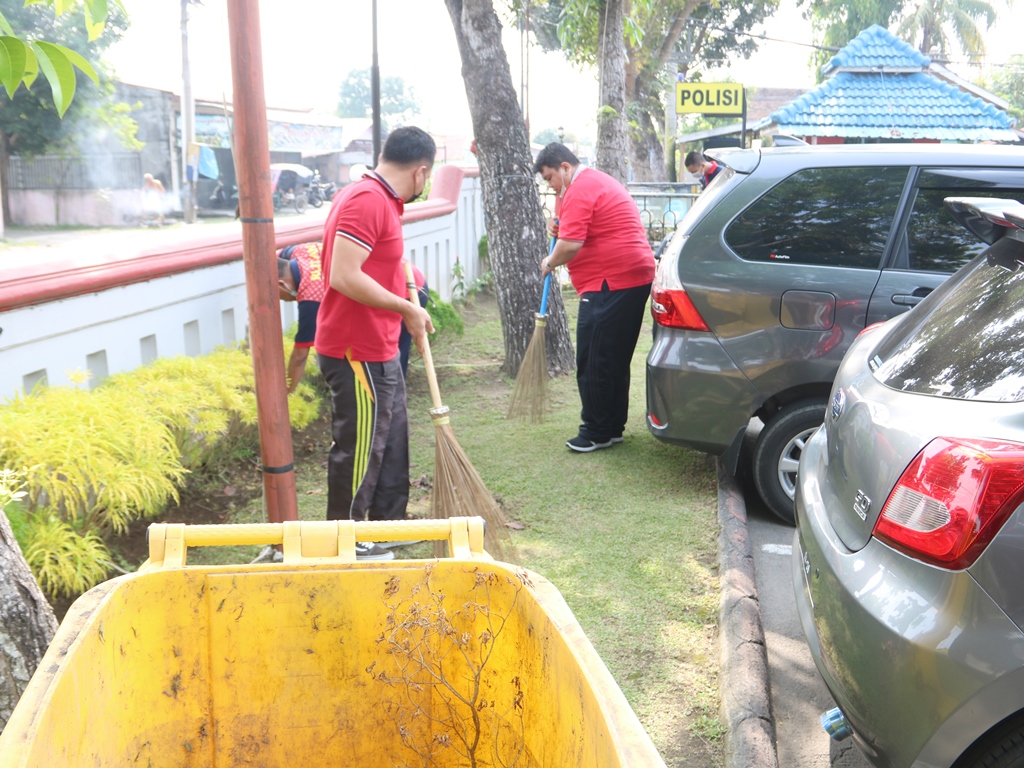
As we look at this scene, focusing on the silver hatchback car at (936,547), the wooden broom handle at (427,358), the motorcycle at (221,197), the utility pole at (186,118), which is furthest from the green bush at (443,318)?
the motorcycle at (221,197)

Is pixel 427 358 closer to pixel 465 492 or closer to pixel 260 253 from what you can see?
pixel 465 492

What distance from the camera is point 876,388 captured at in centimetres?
262

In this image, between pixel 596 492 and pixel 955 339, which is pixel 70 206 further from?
pixel 955 339

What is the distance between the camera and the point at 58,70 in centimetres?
186

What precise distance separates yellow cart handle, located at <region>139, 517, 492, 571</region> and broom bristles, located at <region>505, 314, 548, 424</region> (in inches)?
184

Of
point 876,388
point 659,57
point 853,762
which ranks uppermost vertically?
point 659,57

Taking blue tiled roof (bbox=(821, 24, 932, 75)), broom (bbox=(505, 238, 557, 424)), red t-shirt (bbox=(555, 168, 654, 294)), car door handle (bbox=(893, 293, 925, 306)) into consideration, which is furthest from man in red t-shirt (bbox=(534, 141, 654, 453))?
blue tiled roof (bbox=(821, 24, 932, 75))

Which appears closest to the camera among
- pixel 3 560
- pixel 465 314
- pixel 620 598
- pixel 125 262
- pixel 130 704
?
pixel 130 704

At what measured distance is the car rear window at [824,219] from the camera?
4.45 m

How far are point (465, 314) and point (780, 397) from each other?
6785 millimetres

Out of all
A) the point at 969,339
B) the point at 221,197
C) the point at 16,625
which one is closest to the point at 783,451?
the point at 969,339

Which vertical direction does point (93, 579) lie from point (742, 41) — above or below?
below

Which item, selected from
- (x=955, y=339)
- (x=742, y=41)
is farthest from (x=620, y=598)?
(x=742, y=41)

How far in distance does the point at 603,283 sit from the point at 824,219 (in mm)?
1510
